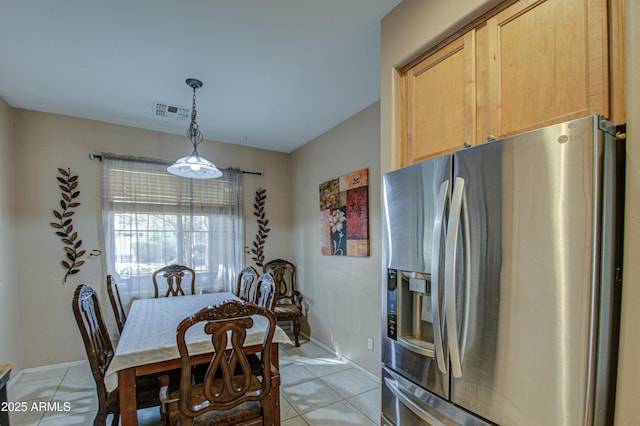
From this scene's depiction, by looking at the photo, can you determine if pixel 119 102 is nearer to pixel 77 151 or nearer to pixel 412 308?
pixel 77 151

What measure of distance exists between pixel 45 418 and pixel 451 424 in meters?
3.00

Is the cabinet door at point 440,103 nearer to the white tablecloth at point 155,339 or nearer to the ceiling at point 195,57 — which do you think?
the ceiling at point 195,57

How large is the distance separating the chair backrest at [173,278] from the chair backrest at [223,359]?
220 centimetres

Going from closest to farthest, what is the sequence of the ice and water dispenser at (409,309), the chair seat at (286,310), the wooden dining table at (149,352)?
the ice and water dispenser at (409,309), the wooden dining table at (149,352), the chair seat at (286,310)

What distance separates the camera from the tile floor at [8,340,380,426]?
235 centimetres

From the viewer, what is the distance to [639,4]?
0.85 metres

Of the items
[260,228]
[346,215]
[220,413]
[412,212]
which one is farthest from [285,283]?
[412,212]

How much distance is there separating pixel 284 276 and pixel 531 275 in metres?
3.83

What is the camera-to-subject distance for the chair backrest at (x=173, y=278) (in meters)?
3.57

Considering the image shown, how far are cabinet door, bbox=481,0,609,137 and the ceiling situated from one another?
0.82 m

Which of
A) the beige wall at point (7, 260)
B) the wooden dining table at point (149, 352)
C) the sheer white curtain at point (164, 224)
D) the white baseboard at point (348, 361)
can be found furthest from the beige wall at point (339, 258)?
the beige wall at point (7, 260)

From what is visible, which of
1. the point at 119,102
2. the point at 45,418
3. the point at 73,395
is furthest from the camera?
the point at 119,102

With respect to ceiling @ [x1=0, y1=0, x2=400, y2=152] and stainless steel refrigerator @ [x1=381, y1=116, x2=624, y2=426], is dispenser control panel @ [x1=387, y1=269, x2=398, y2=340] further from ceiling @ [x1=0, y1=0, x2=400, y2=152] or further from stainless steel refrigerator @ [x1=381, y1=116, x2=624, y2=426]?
ceiling @ [x1=0, y1=0, x2=400, y2=152]

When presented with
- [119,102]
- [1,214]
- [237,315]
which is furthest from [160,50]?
[1,214]
